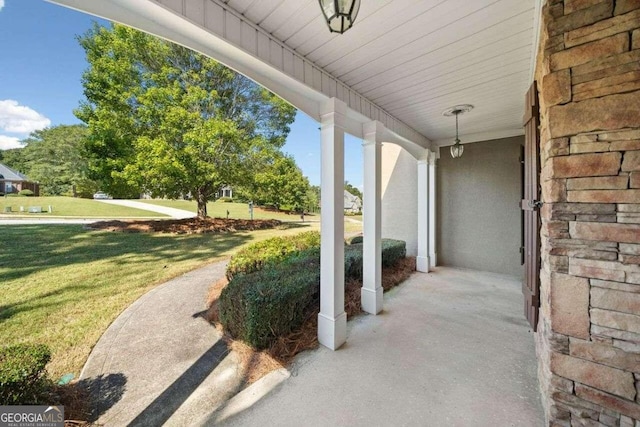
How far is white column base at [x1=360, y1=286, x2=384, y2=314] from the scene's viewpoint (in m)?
3.39

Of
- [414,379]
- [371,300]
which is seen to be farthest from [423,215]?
[414,379]

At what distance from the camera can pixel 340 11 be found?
99 cm

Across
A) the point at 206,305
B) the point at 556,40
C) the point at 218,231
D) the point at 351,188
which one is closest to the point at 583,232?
the point at 556,40

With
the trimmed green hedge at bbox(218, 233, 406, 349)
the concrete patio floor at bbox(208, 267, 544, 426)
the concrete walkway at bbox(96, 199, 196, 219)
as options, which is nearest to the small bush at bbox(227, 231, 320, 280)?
the trimmed green hedge at bbox(218, 233, 406, 349)

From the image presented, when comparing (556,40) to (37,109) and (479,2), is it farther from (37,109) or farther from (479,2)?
(37,109)

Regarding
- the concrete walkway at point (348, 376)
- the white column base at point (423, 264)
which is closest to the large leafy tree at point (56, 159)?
the concrete walkway at point (348, 376)

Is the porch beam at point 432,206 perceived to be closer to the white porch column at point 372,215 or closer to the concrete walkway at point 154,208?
the white porch column at point 372,215

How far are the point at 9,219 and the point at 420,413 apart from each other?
10890 millimetres

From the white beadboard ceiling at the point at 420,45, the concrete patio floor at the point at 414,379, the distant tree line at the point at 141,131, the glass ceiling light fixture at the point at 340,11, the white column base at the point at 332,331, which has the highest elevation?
the distant tree line at the point at 141,131

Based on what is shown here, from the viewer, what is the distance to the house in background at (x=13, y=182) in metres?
6.44

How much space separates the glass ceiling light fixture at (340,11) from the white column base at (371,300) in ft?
10.4

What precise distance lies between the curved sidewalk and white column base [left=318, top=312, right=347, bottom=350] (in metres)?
0.93

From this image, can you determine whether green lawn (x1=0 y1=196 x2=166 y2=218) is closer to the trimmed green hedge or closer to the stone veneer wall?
the trimmed green hedge

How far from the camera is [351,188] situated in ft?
47.5
